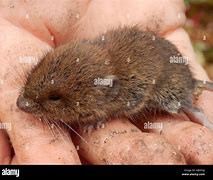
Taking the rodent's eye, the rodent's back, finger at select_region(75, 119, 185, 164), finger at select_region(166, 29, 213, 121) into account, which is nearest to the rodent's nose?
the rodent's eye

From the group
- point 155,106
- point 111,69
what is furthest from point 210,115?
point 111,69

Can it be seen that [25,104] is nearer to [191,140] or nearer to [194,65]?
[191,140]

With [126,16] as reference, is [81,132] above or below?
below

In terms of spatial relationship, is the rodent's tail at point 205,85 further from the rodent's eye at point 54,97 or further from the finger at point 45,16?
the rodent's eye at point 54,97

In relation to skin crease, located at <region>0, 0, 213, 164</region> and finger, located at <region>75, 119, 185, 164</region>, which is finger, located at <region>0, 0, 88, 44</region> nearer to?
skin crease, located at <region>0, 0, 213, 164</region>

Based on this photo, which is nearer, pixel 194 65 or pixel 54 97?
pixel 54 97

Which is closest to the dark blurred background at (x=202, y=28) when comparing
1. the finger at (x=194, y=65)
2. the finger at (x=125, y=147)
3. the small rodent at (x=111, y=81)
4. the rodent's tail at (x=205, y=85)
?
the finger at (x=194, y=65)

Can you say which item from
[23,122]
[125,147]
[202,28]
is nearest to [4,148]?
[23,122]

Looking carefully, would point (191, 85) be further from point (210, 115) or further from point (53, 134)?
point (53, 134)
